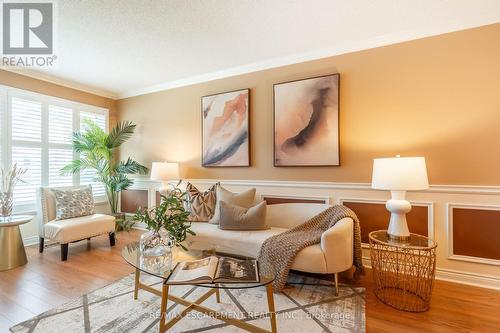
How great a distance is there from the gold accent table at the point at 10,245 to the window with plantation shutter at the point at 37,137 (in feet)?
2.92

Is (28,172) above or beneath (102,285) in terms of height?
above

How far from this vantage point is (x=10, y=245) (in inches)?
110

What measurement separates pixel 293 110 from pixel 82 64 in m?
2.99

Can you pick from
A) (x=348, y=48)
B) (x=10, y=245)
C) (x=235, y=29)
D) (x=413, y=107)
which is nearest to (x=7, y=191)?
(x=10, y=245)

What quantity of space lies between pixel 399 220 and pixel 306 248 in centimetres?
92

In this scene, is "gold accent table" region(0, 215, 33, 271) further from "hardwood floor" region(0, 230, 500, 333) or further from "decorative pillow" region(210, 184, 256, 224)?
"decorative pillow" region(210, 184, 256, 224)

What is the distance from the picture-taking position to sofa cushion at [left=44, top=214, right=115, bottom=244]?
3017 millimetres

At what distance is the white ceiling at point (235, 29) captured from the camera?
2.21 meters

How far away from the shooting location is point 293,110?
3156mm

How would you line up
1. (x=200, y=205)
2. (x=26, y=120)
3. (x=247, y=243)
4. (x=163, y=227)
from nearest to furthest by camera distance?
1. (x=163, y=227)
2. (x=247, y=243)
3. (x=200, y=205)
4. (x=26, y=120)

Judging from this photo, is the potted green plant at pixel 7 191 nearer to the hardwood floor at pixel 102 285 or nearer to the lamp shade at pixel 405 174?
the hardwood floor at pixel 102 285

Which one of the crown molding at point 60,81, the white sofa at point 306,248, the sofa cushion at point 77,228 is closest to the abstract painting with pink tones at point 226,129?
the white sofa at point 306,248

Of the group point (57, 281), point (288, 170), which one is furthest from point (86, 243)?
point (288, 170)

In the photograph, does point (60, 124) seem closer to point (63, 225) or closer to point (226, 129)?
point (63, 225)
